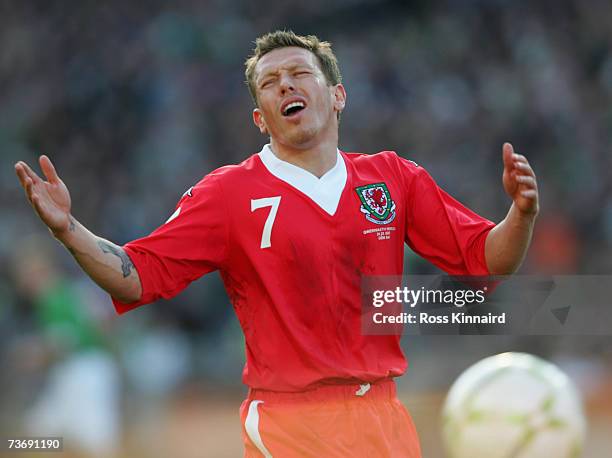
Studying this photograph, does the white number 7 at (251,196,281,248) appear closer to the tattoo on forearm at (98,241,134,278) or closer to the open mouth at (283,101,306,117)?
the open mouth at (283,101,306,117)

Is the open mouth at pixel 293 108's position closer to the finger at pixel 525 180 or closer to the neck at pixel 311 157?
the neck at pixel 311 157

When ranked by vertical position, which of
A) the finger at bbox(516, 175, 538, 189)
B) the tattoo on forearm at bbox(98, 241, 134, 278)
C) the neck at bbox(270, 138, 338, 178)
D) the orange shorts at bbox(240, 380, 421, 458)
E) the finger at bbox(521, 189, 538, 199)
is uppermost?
the neck at bbox(270, 138, 338, 178)

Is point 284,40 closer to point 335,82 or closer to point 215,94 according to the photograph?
point 335,82

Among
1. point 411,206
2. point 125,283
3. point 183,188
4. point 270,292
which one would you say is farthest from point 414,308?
point 183,188

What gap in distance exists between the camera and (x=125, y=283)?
13.6 feet

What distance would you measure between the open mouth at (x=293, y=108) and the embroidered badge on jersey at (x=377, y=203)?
416 mm

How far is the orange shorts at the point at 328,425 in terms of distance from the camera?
412 centimetres

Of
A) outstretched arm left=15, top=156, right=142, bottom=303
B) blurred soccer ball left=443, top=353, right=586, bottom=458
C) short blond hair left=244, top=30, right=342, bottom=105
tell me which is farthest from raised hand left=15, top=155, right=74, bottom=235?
blurred soccer ball left=443, top=353, right=586, bottom=458

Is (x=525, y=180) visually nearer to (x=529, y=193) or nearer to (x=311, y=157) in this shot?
(x=529, y=193)

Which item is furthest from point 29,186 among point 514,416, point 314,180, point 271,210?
point 514,416

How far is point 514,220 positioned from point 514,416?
937 millimetres

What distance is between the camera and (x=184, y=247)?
170 inches

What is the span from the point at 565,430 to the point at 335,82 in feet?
5.99

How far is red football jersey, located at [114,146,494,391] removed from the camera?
422 cm
